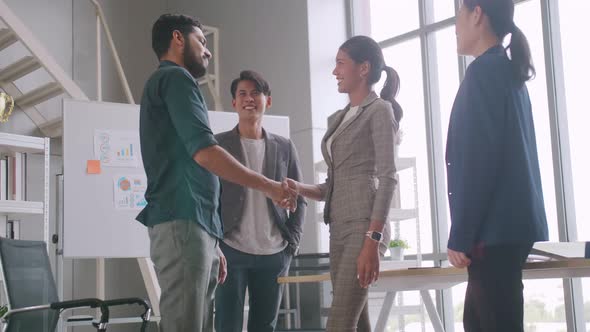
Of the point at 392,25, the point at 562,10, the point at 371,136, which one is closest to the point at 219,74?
the point at 392,25

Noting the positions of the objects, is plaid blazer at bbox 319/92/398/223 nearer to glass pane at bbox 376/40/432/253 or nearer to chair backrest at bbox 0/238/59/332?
chair backrest at bbox 0/238/59/332

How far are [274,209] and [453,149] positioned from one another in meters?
1.17

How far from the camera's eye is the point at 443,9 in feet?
18.0

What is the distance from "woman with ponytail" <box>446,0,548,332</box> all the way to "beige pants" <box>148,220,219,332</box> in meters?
0.62

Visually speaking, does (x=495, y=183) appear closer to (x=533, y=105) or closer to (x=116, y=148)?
(x=533, y=105)

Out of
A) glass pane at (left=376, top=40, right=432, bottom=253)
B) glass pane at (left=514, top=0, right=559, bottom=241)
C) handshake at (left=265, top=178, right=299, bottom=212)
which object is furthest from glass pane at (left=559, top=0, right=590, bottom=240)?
handshake at (left=265, top=178, right=299, bottom=212)

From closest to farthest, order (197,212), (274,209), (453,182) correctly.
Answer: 1. (453,182)
2. (197,212)
3. (274,209)

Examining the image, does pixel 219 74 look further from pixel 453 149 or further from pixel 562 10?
pixel 453 149

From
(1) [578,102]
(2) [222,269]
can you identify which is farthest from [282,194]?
(1) [578,102]

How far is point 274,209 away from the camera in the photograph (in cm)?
288

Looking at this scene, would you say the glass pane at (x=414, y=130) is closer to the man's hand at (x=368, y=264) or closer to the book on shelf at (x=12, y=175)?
the book on shelf at (x=12, y=175)

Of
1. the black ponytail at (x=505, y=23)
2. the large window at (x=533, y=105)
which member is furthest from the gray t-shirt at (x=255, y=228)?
the large window at (x=533, y=105)

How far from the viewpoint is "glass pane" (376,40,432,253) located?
17.8 ft

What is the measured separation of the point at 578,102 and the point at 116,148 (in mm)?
2914
